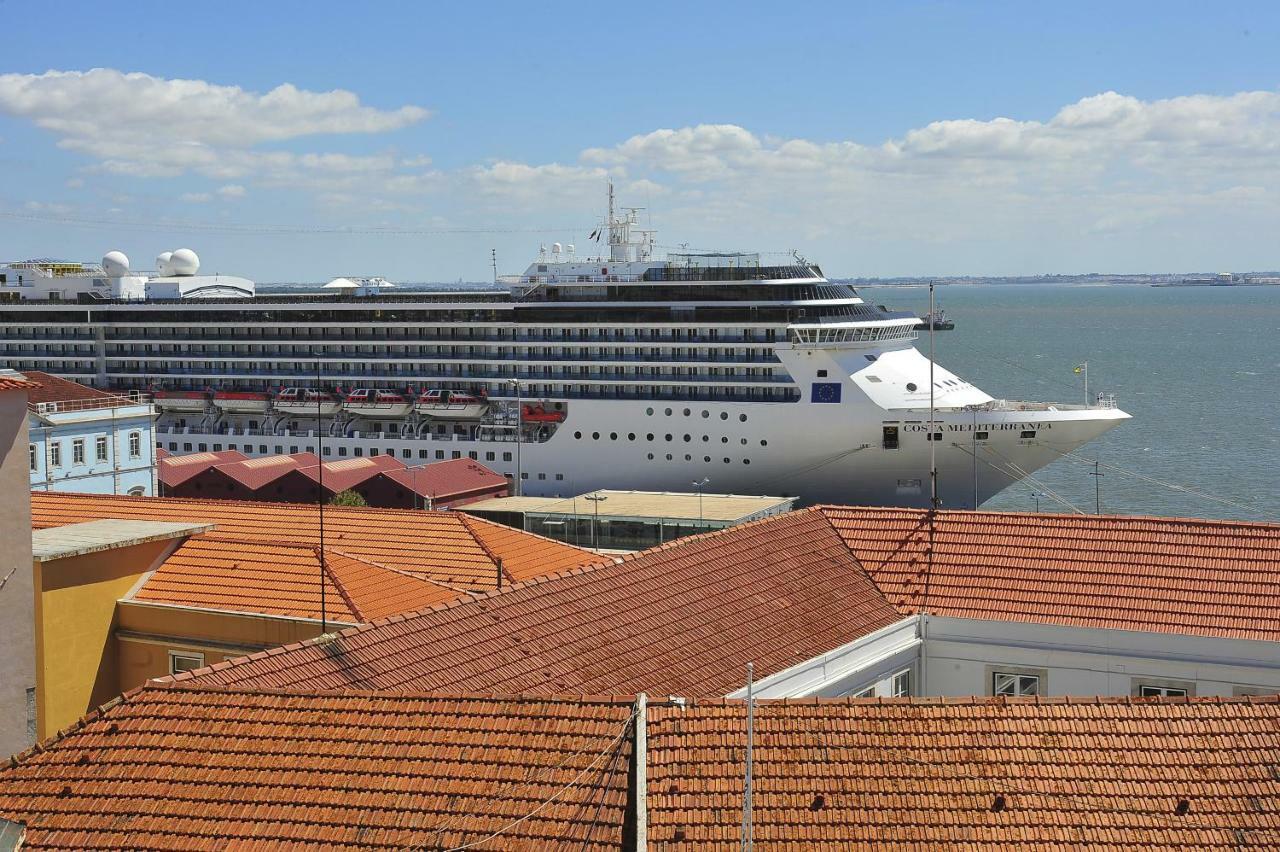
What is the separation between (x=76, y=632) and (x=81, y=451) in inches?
1021

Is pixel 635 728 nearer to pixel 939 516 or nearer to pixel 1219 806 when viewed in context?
pixel 1219 806

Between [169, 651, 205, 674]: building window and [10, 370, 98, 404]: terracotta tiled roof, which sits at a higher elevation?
[10, 370, 98, 404]: terracotta tiled roof

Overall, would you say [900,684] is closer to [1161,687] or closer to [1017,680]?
[1017,680]

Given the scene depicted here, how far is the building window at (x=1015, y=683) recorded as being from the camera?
18766mm

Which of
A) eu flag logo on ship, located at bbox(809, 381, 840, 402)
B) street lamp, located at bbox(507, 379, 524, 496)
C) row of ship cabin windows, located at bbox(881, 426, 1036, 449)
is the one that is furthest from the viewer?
street lamp, located at bbox(507, 379, 524, 496)

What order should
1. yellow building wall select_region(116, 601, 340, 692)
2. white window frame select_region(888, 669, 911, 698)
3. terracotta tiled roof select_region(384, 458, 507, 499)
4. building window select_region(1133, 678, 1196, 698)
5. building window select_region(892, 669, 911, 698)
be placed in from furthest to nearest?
terracotta tiled roof select_region(384, 458, 507, 499)
yellow building wall select_region(116, 601, 340, 692)
building window select_region(892, 669, 911, 698)
white window frame select_region(888, 669, 911, 698)
building window select_region(1133, 678, 1196, 698)

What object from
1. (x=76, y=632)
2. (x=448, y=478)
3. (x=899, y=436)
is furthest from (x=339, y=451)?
(x=76, y=632)

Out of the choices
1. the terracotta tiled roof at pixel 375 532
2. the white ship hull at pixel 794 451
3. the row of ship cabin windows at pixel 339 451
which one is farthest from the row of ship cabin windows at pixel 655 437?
the terracotta tiled roof at pixel 375 532

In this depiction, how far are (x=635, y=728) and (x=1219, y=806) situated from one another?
441 centimetres

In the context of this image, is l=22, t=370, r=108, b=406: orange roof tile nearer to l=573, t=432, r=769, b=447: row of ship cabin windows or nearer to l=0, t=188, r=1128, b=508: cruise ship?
l=0, t=188, r=1128, b=508: cruise ship

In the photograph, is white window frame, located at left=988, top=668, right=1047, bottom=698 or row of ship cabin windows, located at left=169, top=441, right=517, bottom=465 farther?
row of ship cabin windows, located at left=169, top=441, right=517, bottom=465

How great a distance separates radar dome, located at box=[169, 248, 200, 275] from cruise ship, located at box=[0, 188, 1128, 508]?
2.38 metres

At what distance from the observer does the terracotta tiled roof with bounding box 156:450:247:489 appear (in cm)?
5069

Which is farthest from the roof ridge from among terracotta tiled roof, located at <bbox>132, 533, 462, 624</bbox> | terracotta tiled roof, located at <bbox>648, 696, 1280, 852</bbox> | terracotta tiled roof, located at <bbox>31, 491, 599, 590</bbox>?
terracotta tiled roof, located at <bbox>648, 696, 1280, 852</bbox>
